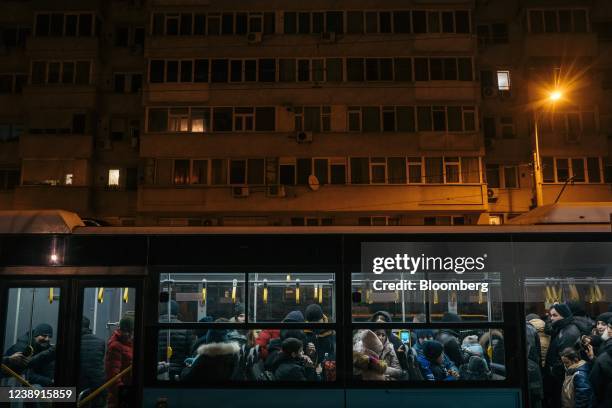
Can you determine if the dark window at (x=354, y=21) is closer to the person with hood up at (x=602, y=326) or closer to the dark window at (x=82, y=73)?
the dark window at (x=82, y=73)

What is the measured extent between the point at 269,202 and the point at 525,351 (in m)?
15.1

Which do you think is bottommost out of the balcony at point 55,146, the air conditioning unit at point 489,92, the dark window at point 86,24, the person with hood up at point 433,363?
the person with hood up at point 433,363

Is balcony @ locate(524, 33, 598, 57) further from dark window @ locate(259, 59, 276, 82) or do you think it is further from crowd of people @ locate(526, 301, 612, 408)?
crowd of people @ locate(526, 301, 612, 408)

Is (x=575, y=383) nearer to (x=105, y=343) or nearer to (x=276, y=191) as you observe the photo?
(x=105, y=343)

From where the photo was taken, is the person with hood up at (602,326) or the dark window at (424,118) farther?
the dark window at (424,118)

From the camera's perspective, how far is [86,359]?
6.52 meters

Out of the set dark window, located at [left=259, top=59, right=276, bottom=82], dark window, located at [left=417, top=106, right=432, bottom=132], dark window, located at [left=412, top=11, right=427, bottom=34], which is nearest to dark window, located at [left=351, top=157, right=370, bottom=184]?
dark window, located at [left=417, top=106, right=432, bottom=132]

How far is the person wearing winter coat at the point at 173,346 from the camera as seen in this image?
654 centimetres

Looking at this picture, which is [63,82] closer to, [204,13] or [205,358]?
[204,13]

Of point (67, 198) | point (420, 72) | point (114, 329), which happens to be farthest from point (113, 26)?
point (114, 329)

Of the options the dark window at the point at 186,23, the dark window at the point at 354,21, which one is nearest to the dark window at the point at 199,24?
the dark window at the point at 186,23

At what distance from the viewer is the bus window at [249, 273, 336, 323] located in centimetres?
651

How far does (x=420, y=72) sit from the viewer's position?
21562 mm

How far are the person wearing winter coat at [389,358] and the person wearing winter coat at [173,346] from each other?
2282 millimetres
